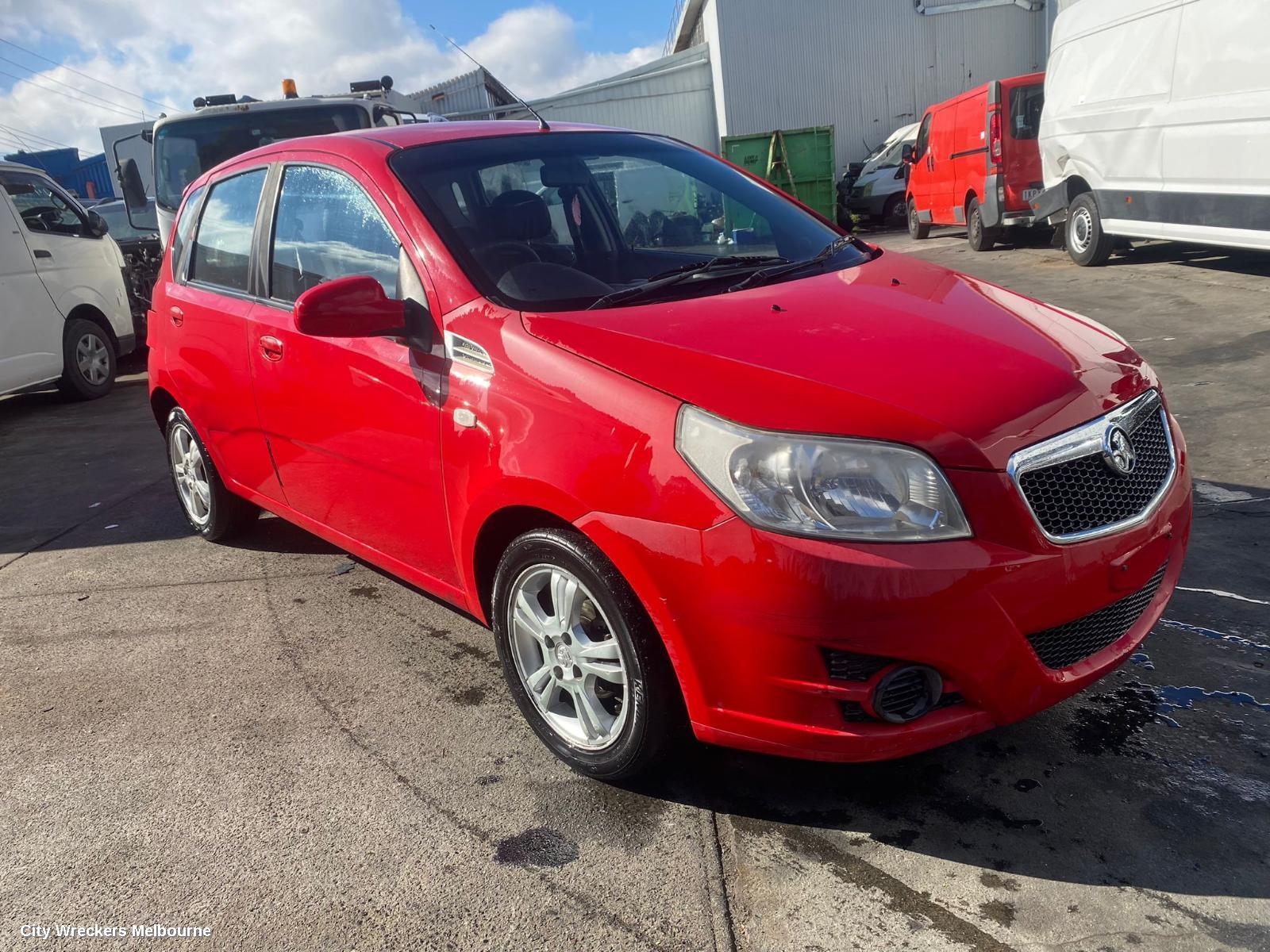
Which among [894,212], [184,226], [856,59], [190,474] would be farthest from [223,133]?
[856,59]

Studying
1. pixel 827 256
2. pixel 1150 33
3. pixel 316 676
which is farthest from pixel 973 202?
pixel 316 676

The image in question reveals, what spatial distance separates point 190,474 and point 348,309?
2362 mm

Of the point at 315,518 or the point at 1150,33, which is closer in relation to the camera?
the point at 315,518

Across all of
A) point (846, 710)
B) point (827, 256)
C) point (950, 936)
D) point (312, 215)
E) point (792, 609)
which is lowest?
point (950, 936)

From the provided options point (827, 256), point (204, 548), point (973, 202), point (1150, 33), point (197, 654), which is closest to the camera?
point (827, 256)

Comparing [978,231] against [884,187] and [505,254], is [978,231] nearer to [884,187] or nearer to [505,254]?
[884,187]

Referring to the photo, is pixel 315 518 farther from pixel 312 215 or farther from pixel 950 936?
pixel 950 936

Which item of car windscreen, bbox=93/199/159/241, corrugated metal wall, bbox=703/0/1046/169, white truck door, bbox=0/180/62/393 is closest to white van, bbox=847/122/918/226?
corrugated metal wall, bbox=703/0/1046/169

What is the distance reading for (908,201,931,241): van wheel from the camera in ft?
51.8

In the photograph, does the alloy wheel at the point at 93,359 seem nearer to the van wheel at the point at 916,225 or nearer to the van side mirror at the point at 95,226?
the van side mirror at the point at 95,226

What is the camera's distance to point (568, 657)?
2609mm

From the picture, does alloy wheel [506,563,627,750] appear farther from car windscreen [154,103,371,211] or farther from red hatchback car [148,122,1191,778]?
car windscreen [154,103,371,211]

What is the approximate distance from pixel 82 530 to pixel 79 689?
2038 mm

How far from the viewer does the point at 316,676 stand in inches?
133
